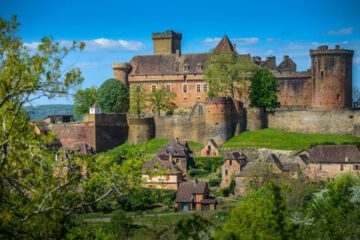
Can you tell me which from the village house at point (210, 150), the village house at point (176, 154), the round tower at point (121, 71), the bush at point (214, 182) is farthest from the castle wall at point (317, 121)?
the round tower at point (121, 71)

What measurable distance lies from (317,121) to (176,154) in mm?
16038

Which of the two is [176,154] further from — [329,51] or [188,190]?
[329,51]

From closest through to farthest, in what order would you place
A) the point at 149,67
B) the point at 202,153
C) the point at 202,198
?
the point at 202,198, the point at 202,153, the point at 149,67

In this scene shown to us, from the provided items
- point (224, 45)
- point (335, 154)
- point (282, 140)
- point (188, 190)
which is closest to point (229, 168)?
point (188, 190)

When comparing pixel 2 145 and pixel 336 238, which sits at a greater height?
pixel 2 145

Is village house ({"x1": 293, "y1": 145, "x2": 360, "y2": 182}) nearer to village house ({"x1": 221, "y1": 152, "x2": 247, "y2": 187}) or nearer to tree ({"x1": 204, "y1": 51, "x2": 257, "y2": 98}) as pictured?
village house ({"x1": 221, "y1": 152, "x2": 247, "y2": 187})

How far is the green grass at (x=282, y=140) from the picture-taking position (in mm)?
52344

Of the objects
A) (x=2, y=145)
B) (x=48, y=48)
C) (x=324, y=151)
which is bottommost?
(x=324, y=151)

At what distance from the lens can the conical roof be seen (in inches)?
2595

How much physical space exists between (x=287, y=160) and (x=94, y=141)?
22.0m

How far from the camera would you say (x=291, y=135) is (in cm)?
5625

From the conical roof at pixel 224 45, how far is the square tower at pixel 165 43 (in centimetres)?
1093

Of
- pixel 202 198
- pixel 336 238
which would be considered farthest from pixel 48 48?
pixel 202 198

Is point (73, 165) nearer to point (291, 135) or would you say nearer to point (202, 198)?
point (202, 198)
